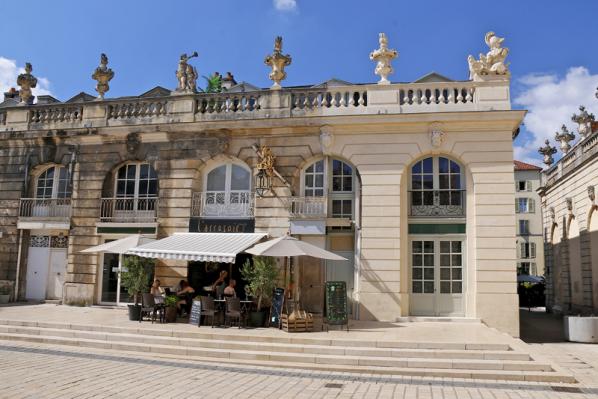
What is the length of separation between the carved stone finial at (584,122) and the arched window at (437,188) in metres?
10.5

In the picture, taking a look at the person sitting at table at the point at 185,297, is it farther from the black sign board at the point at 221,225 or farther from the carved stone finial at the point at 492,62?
the carved stone finial at the point at 492,62

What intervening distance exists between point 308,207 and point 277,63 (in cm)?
464

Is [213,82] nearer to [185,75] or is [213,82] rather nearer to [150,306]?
[185,75]

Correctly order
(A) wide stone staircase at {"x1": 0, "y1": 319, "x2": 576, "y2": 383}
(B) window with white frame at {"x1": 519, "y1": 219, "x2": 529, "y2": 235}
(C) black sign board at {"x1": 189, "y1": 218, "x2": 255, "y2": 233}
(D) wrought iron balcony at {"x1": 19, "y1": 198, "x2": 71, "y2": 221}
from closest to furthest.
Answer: (A) wide stone staircase at {"x1": 0, "y1": 319, "x2": 576, "y2": 383} < (C) black sign board at {"x1": 189, "y1": 218, "x2": 255, "y2": 233} < (D) wrought iron balcony at {"x1": 19, "y1": 198, "x2": 71, "y2": 221} < (B) window with white frame at {"x1": 519, "y1": 219, "x2": 529, "y2": 235}

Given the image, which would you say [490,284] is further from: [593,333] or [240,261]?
[240,261]

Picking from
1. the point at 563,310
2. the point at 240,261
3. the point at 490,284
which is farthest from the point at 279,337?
the point at 563,310

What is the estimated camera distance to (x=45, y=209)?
1717cm

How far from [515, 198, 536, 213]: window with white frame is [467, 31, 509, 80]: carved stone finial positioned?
3623 centimetres

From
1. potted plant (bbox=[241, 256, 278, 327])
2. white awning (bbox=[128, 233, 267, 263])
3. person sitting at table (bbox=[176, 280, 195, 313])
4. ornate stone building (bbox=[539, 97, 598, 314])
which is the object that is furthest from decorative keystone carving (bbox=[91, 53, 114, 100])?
ornate stone building (bbox=[539, 97, 598, 314])

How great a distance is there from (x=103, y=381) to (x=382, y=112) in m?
10.4

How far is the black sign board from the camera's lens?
49.8 ft

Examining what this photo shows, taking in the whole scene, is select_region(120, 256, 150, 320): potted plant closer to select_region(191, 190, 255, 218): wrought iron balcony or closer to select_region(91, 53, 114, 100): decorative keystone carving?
select_region(191, 190, 255, 218): wrought iron balcony

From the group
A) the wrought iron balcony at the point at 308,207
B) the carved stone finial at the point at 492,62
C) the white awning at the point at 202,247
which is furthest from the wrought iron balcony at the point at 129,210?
the carved stone finial at the point at 492,62

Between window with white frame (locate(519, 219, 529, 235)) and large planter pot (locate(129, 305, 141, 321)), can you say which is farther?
window with white frame (locate(519, 219, 529, 235))
